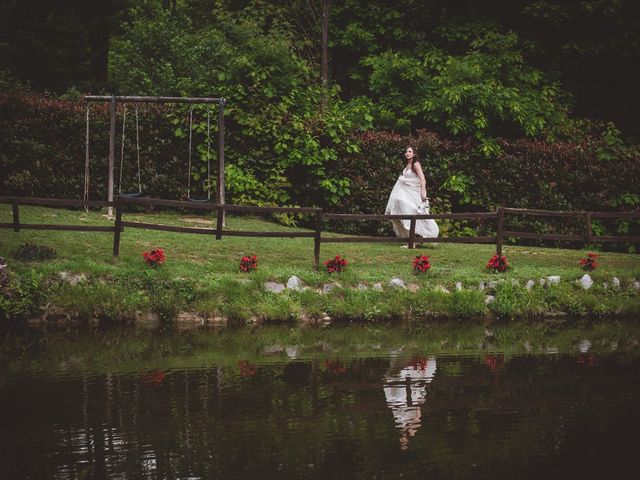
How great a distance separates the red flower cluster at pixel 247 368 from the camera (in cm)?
1073

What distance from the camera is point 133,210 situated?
70.4 ft

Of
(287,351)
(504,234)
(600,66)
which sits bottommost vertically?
(287,351)

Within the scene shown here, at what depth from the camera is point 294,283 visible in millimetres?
15258

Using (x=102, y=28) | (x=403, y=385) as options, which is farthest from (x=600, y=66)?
(x=403, y=385)

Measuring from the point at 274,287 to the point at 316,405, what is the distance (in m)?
6.03

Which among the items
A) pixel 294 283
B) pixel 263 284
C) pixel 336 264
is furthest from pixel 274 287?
pixel 336 264

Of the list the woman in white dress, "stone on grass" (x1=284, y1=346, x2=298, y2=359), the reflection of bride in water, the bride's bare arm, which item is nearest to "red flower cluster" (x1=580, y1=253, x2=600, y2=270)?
the woman in white dress

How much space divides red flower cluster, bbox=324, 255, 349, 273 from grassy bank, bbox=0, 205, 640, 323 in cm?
16

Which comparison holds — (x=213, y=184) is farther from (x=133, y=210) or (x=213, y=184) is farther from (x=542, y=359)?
(x=542, y=359)

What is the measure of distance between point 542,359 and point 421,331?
8.96 feet

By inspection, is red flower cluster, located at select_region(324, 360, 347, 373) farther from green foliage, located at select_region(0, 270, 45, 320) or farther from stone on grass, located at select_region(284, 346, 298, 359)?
green foliage, located at select_region(0, 270, 45, 320)

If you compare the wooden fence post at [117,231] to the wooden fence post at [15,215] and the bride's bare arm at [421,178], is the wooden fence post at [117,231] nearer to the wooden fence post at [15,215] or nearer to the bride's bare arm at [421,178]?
the wooden fence post at [15,215]

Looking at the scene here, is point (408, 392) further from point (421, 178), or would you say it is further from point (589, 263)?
point (421, 178)

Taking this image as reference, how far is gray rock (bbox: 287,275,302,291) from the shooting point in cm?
1521
